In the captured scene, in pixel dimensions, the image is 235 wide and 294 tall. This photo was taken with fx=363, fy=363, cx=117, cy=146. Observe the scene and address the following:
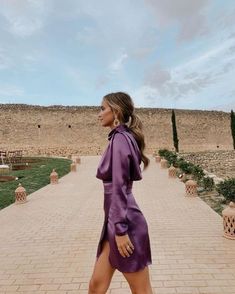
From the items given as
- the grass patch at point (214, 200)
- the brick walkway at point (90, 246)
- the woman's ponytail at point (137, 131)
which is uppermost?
the woman's ponytail at point (137, 131)

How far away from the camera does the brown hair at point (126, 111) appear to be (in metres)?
2.36

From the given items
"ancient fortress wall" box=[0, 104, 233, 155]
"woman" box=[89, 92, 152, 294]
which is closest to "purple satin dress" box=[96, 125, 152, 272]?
"woman" box=[89, 92, 152, 294]

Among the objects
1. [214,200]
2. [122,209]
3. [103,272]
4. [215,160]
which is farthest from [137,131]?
[215,160]

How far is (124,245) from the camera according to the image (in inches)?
83.1

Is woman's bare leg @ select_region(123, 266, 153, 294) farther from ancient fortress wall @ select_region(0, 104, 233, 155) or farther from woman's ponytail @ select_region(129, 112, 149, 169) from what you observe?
ancient fortress wall @ select_region(0, 104, 233, 155)

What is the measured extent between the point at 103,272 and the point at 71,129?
30.3 meters

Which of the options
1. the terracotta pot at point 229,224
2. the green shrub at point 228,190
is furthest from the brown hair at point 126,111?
the green shrub at point 228,190

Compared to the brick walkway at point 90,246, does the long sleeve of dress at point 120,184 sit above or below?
above

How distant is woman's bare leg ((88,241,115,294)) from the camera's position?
228 cm

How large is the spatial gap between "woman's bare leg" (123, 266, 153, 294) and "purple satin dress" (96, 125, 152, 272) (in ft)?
0.16

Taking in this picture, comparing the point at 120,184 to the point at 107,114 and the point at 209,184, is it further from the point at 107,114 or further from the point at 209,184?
the point at 209,184

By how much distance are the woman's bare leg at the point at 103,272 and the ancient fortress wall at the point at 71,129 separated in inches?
1160

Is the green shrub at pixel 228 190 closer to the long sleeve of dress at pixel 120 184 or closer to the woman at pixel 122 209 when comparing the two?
the woman at pixel 122 209

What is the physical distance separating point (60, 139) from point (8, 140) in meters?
4.38
